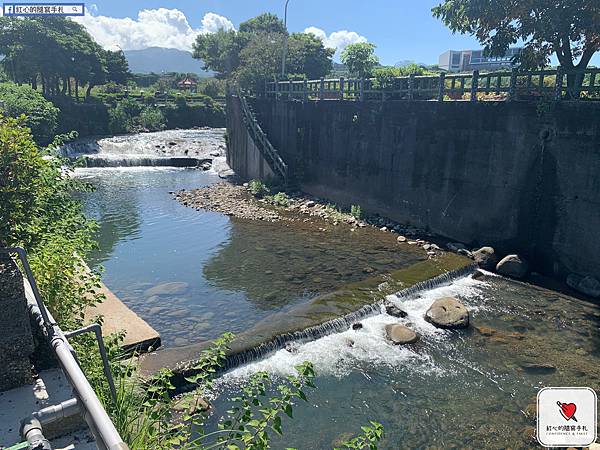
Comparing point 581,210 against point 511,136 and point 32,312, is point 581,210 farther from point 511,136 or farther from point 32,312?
point 32,312

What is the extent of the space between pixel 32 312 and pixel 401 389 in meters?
6.97

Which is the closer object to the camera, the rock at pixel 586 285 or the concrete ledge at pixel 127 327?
the concrete ledge at pixel 127 327

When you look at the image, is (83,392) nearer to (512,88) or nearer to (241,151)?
(512,88)

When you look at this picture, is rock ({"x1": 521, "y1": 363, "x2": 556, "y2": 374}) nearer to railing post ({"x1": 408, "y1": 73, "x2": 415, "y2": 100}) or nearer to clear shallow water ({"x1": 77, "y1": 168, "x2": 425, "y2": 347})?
clear shallow water ({"x1": 77, "y1": 168, "x2": 425, "y2": 347})

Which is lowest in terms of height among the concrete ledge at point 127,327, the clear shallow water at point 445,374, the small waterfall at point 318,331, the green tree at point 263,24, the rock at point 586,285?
the clear shallow water at point 445,374

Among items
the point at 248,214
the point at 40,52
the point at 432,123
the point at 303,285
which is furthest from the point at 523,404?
the point at 40,52

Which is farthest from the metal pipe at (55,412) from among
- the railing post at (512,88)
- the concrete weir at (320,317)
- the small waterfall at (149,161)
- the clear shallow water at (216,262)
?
the small waterfall at (149,161)

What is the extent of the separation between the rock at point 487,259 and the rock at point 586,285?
7.35 feet

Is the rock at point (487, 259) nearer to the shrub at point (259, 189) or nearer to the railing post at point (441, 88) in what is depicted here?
the railing post at point (441, 88)

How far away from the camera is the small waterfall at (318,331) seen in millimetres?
9923

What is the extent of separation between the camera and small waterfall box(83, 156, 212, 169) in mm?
34125

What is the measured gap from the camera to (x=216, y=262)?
16109 millimetres

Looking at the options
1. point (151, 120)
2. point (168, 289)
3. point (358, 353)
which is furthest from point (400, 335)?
point (151, 120)

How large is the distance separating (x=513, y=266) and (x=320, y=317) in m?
6.87
